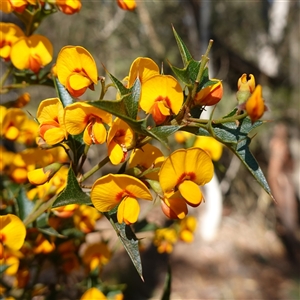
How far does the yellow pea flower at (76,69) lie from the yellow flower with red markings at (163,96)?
85 mm

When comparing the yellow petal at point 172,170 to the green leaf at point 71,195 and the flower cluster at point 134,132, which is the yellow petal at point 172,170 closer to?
the flower cluster at point 134,132

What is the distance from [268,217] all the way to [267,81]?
1708 millimetres

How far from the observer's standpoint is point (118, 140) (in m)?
0.56

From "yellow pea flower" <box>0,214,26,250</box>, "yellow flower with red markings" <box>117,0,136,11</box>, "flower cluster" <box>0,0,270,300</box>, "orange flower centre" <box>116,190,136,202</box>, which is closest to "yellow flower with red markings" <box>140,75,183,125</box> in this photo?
"flower cluster" <box>0,0,270,300</box>

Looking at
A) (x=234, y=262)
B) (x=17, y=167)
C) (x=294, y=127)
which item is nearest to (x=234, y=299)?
(x=234, y=262)

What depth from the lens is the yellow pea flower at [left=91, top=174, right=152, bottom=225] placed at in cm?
55

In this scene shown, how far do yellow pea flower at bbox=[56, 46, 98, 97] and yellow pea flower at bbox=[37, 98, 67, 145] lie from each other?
38 mm

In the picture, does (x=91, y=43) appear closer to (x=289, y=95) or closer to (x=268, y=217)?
(x=289, y=95)

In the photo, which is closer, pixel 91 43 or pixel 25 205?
pixel 25 205

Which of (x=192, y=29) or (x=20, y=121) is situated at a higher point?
(x=20, y=121)

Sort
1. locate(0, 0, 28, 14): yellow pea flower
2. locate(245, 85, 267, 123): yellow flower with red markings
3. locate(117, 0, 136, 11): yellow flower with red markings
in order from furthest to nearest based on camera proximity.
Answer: locate(117, 0, 136, 11): yellow flower with red markings < locate(0, 0, 28, 14): yellow pea flower < locate(245, 85, 267, 123): yellow flower with red markings

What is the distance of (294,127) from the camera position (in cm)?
497

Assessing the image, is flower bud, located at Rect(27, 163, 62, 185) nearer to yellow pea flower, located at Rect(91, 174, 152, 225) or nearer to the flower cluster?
the flower cluster

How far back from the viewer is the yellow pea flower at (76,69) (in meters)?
0.58
